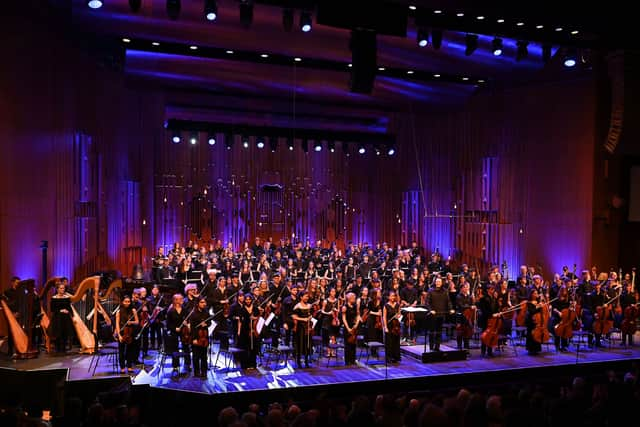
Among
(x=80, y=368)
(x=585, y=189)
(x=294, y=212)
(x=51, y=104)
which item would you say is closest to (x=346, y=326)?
(x=80, y=368)

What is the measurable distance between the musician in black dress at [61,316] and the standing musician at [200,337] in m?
2.29

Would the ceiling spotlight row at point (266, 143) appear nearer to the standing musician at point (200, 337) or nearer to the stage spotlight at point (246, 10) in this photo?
the stage spotlight at point (246, 10)

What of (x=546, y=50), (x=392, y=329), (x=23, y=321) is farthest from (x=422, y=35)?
(x=23, y=321)

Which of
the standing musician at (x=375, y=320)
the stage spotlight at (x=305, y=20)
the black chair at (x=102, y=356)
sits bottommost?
the black chair at (x=102, y=356)

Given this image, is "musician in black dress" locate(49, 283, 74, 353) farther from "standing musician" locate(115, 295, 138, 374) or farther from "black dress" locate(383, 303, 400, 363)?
"black dress" locate(383, 303, 400, 363)

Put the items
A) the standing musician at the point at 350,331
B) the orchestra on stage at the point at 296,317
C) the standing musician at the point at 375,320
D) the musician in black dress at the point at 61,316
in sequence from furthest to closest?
the standing musician at the point at 375,320 < the standing musician at the point at 350,331 < the musician in black dress at the point at 61,316 < the orchestra on stage at the point at 296,317

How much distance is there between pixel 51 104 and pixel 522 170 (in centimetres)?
1179

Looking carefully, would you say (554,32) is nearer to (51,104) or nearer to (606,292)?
(606,292)

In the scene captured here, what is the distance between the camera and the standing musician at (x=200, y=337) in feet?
28.7

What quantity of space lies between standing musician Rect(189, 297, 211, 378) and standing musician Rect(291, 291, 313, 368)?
148 centimetres

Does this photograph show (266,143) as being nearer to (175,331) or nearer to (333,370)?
(175,331)

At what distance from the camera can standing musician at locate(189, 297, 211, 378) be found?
28.7 feet

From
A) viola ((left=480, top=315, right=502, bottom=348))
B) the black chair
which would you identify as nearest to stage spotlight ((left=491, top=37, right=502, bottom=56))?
viola ((left=480, top=315, right=502, bottom=348))

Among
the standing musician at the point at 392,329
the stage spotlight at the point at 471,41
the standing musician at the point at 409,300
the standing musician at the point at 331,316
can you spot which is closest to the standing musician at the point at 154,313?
the standing musician at the point at 331,316
